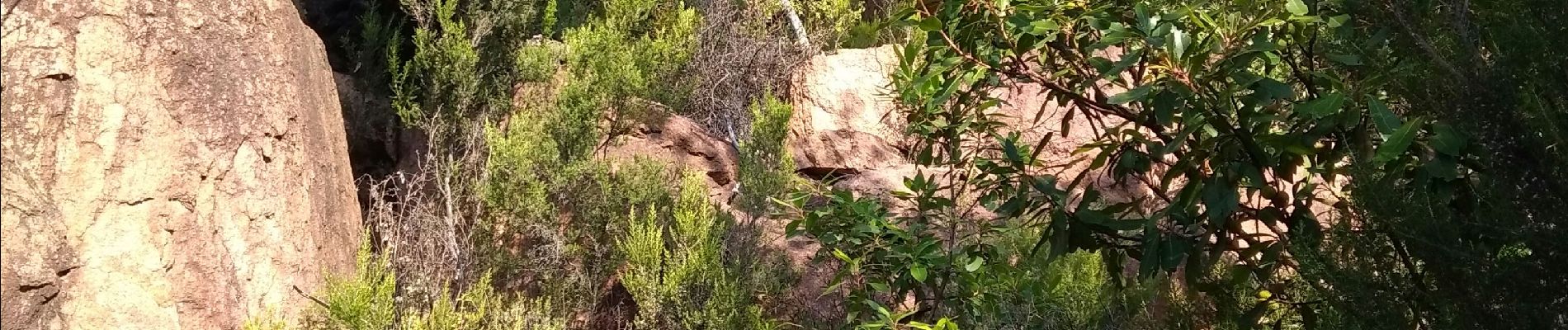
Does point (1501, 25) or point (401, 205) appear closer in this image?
point (1501, 25)

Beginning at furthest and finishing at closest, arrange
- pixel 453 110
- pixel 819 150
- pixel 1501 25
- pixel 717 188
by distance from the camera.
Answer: pixel 819 150 → pixel 717 188 → pixel 453 110 → pixel 1501 25

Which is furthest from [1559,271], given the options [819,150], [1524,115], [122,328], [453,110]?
[819,150]

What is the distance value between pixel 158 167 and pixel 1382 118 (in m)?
3.34

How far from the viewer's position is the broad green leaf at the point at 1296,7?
7.75 feet

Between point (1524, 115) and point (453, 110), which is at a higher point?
point (1524, 115)

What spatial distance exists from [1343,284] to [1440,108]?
14.6 inches

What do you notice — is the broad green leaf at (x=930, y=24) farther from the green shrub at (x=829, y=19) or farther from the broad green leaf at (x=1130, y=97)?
the green shrub at (x=829, y=19)

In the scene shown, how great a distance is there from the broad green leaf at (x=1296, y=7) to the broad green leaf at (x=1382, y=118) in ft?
1.08

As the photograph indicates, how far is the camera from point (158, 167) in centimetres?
343

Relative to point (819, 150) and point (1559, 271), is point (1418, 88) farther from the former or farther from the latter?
point (819, 150)

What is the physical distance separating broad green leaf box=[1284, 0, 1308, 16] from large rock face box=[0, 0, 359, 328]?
310cm

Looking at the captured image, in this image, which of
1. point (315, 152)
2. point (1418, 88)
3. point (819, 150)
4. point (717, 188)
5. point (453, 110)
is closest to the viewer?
point (1418, 88)

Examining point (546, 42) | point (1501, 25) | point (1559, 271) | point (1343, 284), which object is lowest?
point (546, 42)

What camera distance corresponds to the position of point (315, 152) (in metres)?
3.96
